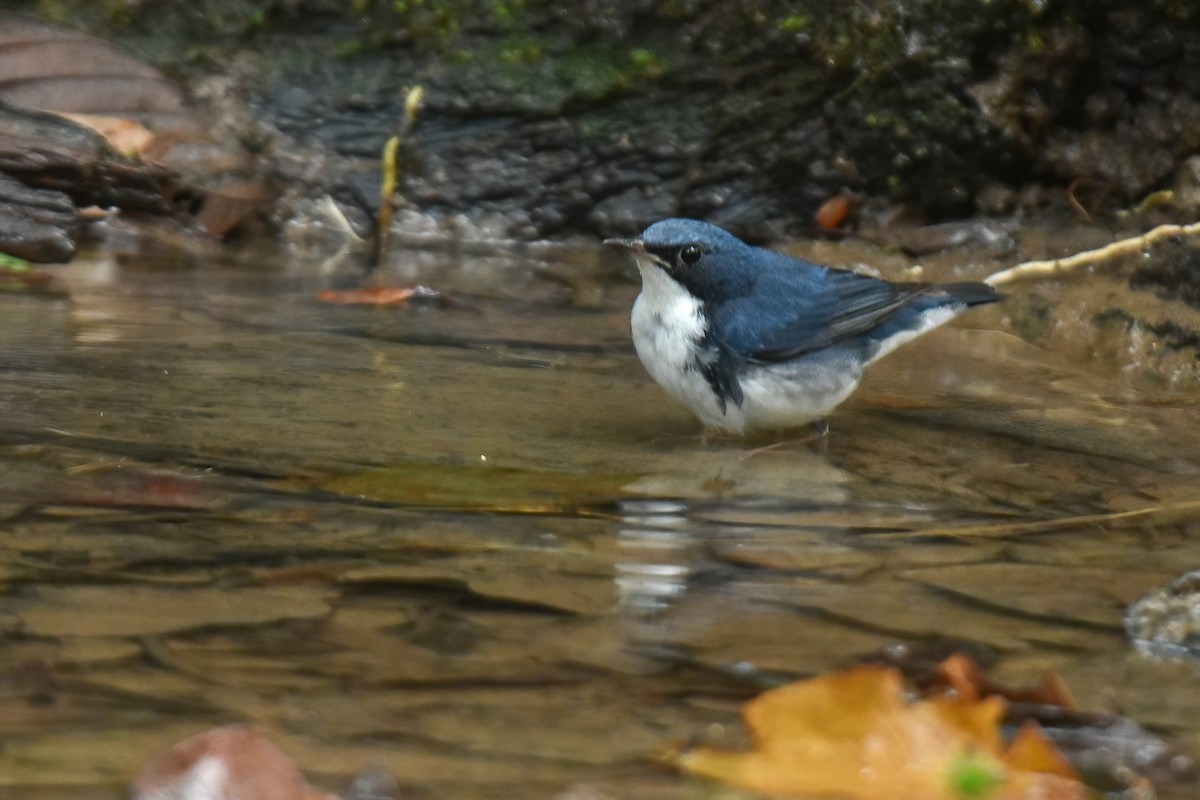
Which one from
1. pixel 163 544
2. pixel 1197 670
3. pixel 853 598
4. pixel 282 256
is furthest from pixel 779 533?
pixel 282 256

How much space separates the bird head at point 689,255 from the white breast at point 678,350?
0.08 metres

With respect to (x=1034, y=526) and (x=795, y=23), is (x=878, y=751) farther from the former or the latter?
(x=795, y=23)

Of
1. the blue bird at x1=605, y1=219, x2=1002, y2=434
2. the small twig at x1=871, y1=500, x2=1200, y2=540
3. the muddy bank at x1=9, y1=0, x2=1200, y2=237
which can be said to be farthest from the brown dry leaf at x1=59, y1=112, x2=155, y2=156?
the small twig at x1=871, y1=500, x2=1200, y2=540

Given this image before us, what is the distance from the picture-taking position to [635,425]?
482 centimetres

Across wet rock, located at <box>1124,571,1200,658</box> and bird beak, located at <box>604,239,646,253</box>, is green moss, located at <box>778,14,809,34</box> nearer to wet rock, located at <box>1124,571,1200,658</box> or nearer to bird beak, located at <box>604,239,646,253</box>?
bird beak, located at <box>604,239,646,253</box>

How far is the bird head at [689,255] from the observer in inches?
193

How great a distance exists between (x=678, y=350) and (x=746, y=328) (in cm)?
27

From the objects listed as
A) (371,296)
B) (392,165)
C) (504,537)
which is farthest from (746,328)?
(392,165)

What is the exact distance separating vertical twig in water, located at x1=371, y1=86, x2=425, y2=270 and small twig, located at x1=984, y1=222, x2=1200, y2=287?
3029 mm

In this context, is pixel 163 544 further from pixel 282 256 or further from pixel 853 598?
pixel 282 256

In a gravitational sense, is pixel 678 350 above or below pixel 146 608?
above

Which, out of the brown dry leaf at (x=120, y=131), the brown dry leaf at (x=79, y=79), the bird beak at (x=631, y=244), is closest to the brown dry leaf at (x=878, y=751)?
the bird beak at (x=631, y=244)

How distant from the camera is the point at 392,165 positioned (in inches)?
313

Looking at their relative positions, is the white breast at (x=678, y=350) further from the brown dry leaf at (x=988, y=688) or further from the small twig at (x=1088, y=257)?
the small twig at (x=1088, y=257)
